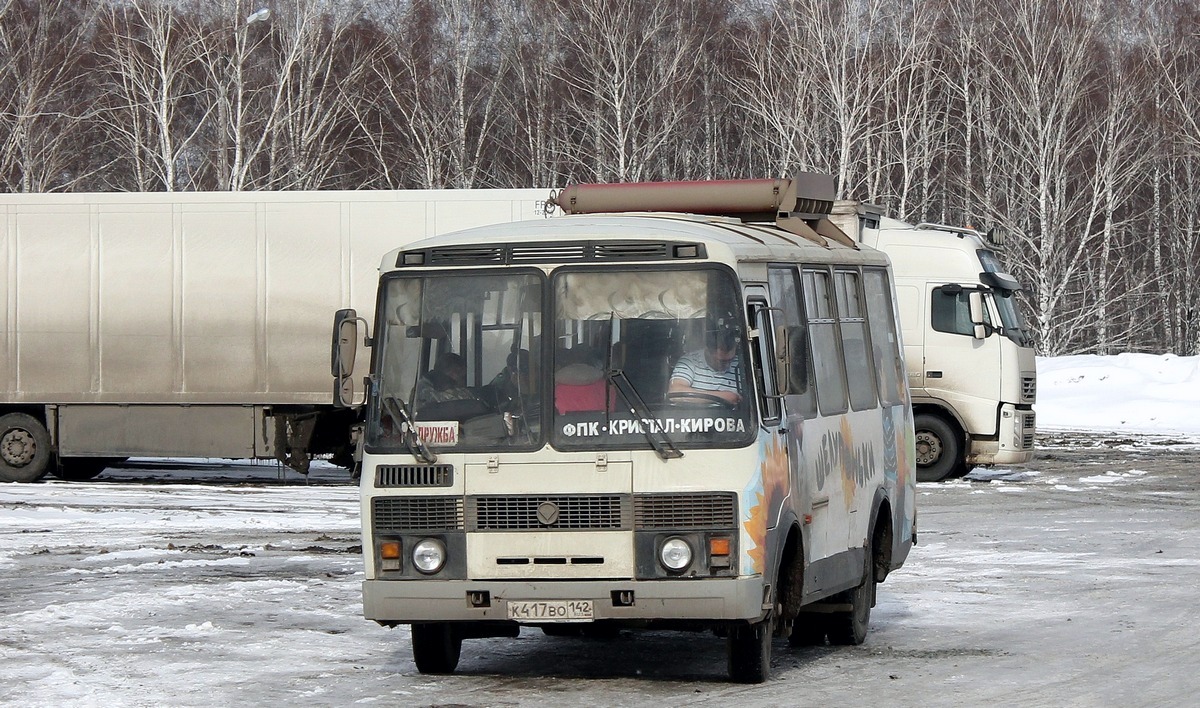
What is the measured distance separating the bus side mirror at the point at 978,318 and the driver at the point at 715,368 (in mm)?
14289

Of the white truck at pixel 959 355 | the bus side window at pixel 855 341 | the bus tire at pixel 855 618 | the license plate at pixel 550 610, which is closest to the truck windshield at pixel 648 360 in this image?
the license plate at pixel 550 610

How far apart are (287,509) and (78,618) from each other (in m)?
7.95

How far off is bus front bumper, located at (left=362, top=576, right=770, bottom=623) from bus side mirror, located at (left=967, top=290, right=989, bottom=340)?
14.5 metres

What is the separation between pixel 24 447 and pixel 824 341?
1498 centimetres

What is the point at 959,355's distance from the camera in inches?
901

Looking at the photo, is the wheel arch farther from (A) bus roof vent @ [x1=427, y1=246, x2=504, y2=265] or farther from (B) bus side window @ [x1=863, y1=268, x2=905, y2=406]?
(A) bus roof vent @ [x1=427, y1=246, x2=504, y2=265]

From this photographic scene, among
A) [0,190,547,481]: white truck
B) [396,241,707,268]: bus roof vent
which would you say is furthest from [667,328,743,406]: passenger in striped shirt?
[0,190,547,481]: white truck

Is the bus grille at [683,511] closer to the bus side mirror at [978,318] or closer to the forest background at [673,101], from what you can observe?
the bus side mirror at [978,318]

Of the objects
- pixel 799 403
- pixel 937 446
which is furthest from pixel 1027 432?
pixel 799 403

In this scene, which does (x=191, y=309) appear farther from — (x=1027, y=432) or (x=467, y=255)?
(x=467, y=255)

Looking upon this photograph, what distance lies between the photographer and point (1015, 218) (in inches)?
2010

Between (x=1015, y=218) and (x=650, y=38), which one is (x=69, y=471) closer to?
(x=650, y=38)

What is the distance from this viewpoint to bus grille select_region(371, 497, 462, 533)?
8922 mm

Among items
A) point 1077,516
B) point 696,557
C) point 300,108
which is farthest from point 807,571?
point 300,108
